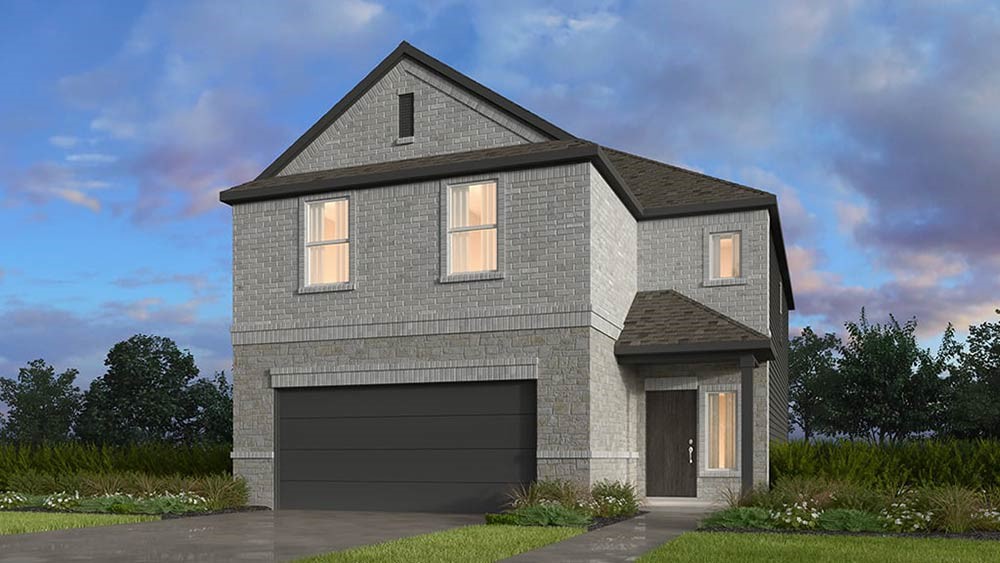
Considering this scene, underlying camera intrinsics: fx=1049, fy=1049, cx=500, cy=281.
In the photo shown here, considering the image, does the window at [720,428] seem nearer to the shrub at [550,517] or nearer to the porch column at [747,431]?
the porch column at [747,431]

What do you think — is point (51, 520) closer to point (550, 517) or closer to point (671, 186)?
point (550, 517)

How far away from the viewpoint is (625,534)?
1413cm

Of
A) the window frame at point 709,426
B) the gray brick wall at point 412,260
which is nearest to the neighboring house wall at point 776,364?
the window frame at point 709,426

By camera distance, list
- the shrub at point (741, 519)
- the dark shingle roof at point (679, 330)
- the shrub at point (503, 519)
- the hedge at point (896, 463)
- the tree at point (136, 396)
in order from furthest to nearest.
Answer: the tree at point (136, 396) < the hedge at point (896, 463) < the dark shingle roof at point (679, 330) < the shrub at point (503, 519) < the shrub at point (741, 519)

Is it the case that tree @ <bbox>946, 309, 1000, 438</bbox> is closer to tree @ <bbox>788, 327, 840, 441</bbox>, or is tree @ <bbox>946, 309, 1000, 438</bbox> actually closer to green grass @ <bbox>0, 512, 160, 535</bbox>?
tree @ <bbox>788, 327, 840, 441</bbox>

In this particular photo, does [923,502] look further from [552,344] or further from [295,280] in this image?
[295,280]

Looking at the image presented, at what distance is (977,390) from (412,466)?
97.9 feet

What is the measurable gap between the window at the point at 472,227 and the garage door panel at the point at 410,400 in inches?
83.2

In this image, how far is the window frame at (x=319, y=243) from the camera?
19234 mm

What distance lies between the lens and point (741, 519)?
14.8 m

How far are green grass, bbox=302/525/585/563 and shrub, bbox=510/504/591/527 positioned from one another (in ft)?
1.05

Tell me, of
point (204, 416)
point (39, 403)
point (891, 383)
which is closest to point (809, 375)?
point (891, 383)

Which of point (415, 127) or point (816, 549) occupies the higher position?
point (415, 127)

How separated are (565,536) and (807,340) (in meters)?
53.1
